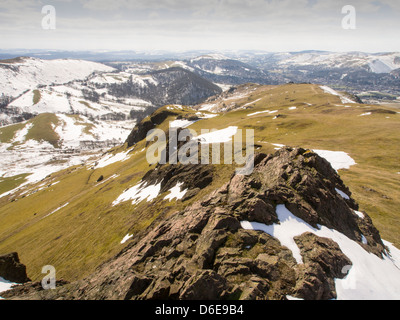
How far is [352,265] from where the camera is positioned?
65.4 feet

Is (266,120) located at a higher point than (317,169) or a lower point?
higher

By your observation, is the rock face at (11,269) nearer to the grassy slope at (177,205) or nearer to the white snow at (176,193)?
the grassy slope at (177,205)

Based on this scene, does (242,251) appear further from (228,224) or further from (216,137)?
(216,137)

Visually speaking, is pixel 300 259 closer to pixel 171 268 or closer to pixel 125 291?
pixel 171 268

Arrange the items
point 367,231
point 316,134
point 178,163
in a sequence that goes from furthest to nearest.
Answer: point 316,134
point 178,163
point 367,231

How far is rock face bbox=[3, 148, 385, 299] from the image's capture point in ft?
54.3

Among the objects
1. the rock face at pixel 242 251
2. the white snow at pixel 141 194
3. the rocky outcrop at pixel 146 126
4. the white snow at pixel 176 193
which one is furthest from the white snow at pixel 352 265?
the rocky outcrop at pixel 146 126

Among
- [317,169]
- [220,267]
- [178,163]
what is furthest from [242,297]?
[178,163]

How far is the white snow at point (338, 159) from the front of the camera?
6352 centimetres

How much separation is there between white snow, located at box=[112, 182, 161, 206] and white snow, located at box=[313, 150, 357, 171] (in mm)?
56537

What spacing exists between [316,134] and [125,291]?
101m

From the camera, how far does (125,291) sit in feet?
58.9

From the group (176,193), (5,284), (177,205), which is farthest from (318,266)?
(5,284)

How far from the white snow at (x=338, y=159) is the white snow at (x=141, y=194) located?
5654cm
